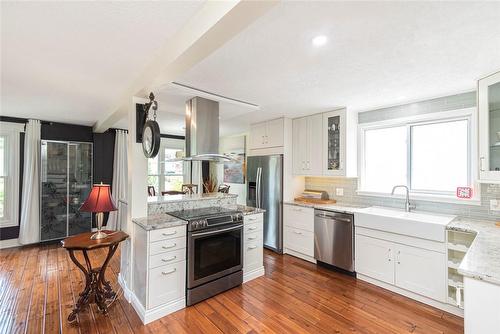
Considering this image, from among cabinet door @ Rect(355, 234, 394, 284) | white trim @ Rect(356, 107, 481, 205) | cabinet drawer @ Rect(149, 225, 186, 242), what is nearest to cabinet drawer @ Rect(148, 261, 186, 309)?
cabinet drawer @ Rect(149, 225, 186, 242)

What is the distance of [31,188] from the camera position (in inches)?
164

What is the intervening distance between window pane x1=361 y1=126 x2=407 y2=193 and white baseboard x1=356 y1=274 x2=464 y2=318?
127 cm

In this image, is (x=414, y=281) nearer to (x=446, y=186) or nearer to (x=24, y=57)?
(x=446, y=186)

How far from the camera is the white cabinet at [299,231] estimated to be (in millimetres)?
3579

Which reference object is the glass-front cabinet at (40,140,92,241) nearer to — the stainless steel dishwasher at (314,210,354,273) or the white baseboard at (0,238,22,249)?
the white baseboard at (0,238,22,249)

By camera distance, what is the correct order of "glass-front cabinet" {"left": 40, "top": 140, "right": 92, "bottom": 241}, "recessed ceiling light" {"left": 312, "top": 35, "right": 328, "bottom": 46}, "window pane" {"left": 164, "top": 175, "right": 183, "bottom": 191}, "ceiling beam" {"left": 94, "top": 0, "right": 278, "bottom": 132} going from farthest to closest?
"window pane" {"left": 164, "top": 175, "right": 183, "bottom": 191} → "glass-front cabinet" {"left": 40, "top": 140, "right": 92, "bottom": 241} → "recessed ceiling light" {"left": 312, "top": 35, "right": 328, "bottom": 46} → "ceiling beam" {"left": 94, "top": 0, "right": 278, "bottom": 132}

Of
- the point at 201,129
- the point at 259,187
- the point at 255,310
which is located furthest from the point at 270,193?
the point at 255,310

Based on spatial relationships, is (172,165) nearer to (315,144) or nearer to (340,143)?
(315,144)

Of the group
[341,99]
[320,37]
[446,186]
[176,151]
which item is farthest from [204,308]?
[176,151]

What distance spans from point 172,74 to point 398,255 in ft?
9.95

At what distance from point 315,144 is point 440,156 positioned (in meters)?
1.62

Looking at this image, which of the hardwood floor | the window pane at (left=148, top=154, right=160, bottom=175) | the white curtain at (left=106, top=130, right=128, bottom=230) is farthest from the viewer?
the window pane at (left=148, top=154, right=160, bottom=175)

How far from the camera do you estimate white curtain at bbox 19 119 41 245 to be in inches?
163

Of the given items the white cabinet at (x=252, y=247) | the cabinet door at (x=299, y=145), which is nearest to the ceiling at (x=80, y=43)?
the white cabinet at (x=252, y=247)
